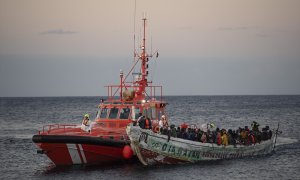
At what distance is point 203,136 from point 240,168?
244cm

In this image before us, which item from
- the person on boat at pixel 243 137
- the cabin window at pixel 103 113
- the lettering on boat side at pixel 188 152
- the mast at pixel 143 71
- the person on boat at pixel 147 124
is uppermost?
the mast at pixel 143 71

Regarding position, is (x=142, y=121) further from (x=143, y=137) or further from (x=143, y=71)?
(x=143, y=71)

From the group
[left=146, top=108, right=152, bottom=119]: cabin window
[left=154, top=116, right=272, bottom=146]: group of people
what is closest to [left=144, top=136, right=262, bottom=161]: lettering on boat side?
[left=154, top=116, right=272, bottom=146]: group of people

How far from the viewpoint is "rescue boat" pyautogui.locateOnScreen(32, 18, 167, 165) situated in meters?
29.0

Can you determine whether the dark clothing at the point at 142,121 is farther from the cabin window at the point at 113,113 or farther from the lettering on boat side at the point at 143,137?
the cabin window at the point at 113,113

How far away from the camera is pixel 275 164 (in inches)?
1324

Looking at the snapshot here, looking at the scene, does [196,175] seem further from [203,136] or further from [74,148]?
[74,148]

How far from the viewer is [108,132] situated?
99.3ft

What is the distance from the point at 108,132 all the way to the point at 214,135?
6.00m

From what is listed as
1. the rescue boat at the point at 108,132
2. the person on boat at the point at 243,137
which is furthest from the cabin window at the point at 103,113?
the person on boat at the point at 243,137

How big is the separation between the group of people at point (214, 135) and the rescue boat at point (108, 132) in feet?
4.92

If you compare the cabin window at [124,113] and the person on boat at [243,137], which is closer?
the cabin window at [124,113]

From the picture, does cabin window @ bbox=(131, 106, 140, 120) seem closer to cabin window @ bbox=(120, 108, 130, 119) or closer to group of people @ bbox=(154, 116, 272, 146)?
cabin window @ bbox=(120, 108, 130, 119)

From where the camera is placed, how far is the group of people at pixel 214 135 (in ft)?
102
